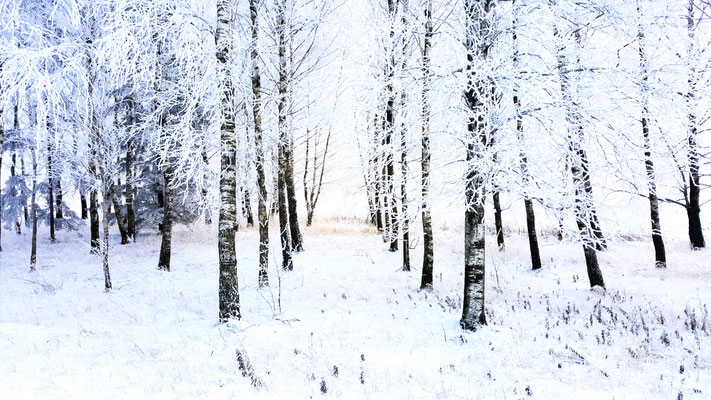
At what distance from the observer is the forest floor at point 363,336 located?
513cm

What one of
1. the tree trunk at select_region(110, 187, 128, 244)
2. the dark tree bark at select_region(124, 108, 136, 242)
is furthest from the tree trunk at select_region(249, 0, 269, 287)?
the tree trunk at select_region(110, 187, 128, 244)

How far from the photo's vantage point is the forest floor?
513cm

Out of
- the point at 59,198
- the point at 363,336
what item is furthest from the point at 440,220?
the point at 59,198

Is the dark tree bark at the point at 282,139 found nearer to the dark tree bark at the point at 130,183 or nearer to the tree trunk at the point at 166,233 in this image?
the tree trunk at the point at 166,233

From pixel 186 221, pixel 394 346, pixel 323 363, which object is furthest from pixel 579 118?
pixel 186 221

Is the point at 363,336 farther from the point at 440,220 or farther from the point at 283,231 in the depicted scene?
the point at 283,231

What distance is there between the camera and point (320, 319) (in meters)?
8.29

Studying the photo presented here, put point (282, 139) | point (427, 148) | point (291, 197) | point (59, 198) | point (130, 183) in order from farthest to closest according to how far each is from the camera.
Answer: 1. point (59, 198)
2. point (130, 183)
3. point (291, 197)
4. point (282, 139)
5. point (427, 148)

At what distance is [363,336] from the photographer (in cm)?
726

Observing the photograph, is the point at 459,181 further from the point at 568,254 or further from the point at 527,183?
the point at 568,254

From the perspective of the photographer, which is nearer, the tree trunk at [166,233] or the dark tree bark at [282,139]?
the dark tree bark at [282,139]

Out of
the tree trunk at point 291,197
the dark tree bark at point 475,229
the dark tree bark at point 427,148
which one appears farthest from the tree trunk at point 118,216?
the dark tree bark at point 475,229

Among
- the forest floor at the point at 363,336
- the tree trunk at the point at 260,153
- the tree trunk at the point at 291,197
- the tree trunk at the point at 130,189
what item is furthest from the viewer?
the tree trunk at the point at 130,189

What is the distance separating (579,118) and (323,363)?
17.1 feet
